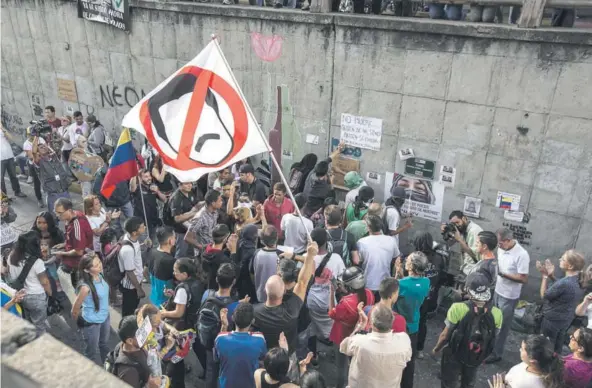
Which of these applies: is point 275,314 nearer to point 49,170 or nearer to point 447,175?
point 447,175

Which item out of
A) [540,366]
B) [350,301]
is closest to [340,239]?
[350,301]

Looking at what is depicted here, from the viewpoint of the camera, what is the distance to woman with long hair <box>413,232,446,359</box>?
19.7 ft

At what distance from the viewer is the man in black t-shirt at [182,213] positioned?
7055mm

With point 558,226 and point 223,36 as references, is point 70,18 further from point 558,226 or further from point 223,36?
point 558,226

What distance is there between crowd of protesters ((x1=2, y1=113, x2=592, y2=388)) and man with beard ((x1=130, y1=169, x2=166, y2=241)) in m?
0.11

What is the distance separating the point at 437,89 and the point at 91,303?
17.4 ft

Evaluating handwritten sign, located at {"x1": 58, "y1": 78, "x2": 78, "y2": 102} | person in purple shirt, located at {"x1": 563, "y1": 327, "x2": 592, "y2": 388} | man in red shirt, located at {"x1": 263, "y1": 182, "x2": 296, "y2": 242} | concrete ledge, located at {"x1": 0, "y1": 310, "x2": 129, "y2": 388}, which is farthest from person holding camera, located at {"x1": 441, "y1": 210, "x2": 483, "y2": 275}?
handwritten sign, located at {"x1": 58, "y1": 78, "x2": 78, "y2": 102}

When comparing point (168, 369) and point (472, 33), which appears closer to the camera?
point (168, 369)

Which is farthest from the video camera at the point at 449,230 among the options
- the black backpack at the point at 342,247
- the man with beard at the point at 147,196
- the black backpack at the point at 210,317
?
the man with beard at the point at 147,196

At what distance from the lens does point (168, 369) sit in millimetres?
5137

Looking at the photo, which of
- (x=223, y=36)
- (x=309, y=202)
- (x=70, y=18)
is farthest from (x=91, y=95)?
(x=309, y=202)

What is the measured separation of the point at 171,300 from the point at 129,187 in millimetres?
3668

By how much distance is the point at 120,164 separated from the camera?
621cm

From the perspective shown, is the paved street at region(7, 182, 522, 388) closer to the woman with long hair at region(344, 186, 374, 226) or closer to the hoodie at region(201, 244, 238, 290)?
the hoodie at region(201, 244, 238, 290)
